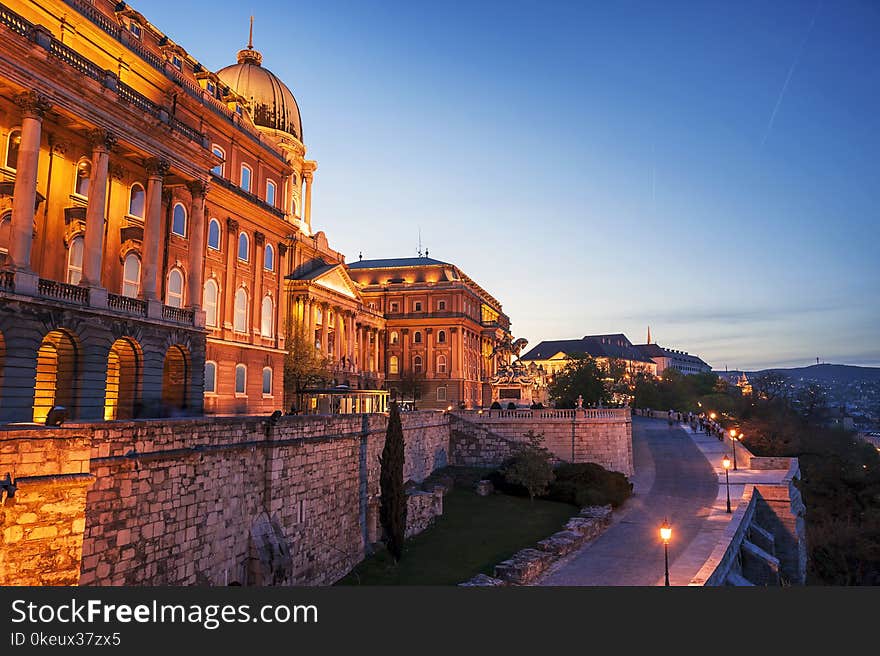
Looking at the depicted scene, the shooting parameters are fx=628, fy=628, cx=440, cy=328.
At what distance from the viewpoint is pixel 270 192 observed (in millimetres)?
45531

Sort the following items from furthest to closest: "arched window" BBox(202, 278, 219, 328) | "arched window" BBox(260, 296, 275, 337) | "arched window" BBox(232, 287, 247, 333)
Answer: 1. "arched window" BBox(260, 296, 275, 337)
2. "arched window" BBox(232, 287, 247, 333)
3. "arched window" BBox(202, 278, 219, 328)

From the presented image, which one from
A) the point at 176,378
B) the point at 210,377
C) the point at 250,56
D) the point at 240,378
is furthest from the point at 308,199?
the point at 176,378

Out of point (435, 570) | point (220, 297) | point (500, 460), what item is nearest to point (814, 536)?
point (500, 460)

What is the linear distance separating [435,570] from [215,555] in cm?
1040

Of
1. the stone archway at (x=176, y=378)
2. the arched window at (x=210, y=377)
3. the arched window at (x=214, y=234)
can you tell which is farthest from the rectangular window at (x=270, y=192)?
the stone archway at (x=176, y=378)

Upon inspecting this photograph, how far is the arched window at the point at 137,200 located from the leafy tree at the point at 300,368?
20.2m

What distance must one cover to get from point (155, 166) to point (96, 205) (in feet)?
14.1

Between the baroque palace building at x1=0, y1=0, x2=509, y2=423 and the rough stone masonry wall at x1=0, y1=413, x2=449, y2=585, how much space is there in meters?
1.99

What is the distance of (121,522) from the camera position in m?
15.8

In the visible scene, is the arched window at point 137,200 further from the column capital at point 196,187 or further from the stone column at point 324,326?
the stone column at point 324,326

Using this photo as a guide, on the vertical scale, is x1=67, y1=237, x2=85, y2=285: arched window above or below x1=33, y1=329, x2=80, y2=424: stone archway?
above

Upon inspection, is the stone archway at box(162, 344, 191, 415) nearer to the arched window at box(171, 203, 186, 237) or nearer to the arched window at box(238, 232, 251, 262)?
the arched window at box(171, 203, 186, 237)

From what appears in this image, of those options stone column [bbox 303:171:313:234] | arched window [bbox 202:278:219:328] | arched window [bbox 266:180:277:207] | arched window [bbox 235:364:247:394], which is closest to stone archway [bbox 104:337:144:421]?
arched window [bbox 202:278:219:328]

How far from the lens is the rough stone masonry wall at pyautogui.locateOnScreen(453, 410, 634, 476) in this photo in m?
47.2
